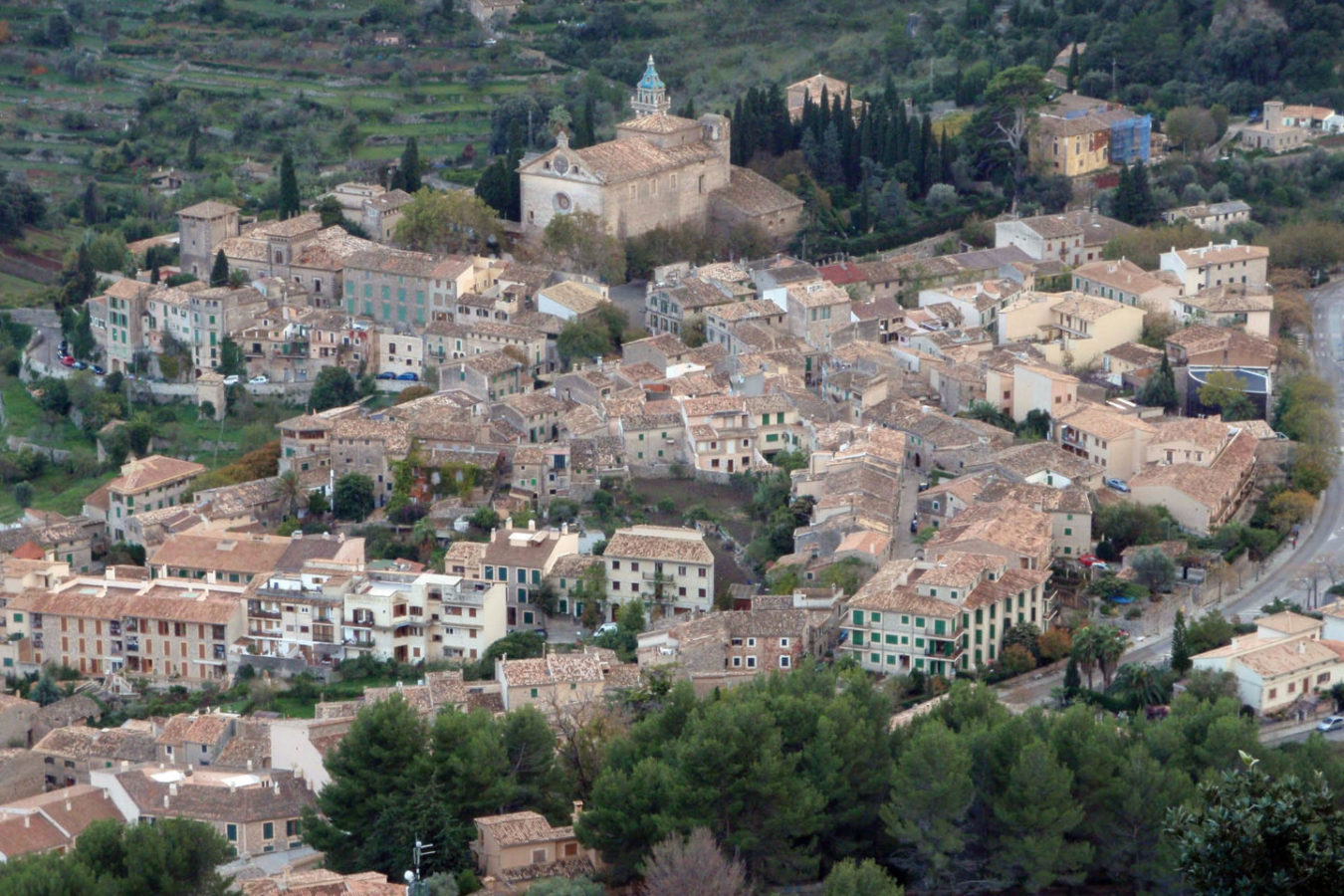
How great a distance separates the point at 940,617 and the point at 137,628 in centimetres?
1279

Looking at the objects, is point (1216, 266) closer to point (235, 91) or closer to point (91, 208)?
point (91, 208)

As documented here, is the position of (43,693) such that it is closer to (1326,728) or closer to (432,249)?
(432,249)

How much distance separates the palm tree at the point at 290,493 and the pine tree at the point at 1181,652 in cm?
1565

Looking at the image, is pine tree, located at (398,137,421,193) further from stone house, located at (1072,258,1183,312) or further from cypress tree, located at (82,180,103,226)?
stone house, located at (1072,258,1183,312)

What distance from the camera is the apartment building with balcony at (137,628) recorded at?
41.9 metres

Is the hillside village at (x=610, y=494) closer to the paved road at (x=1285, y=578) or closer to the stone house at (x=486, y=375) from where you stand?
the stone house at (x=486, y=375)

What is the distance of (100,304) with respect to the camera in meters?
52.7

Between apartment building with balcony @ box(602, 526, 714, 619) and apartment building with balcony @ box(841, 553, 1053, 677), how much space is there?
2857 mm

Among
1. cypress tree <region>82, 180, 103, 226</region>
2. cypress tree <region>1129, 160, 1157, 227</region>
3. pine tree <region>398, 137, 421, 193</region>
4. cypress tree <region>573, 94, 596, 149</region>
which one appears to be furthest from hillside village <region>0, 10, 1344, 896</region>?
cypress tree <region>82, 180, 103, 226</region>

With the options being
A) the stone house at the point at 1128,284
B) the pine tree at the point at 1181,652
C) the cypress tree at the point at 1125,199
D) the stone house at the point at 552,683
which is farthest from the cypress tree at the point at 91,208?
the pine tree at the point at 1181,652

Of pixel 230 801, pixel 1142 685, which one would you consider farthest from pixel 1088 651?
pixel 230 801

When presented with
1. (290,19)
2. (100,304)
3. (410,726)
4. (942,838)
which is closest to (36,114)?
(290,19)

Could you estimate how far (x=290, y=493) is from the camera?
4553 cm

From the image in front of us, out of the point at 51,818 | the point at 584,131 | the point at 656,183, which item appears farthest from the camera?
the point at 584,131
